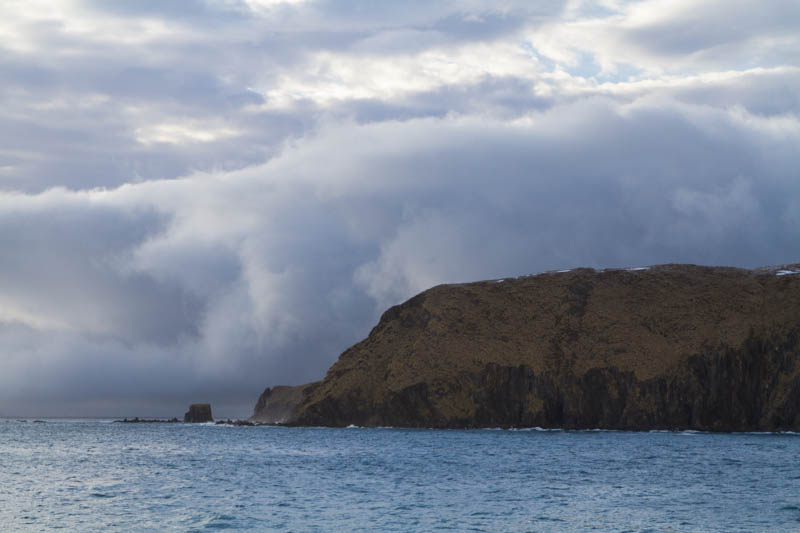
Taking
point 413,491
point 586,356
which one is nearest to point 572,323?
point 586,356

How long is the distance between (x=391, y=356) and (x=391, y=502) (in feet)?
408

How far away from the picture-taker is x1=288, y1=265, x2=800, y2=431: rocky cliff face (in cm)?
13412

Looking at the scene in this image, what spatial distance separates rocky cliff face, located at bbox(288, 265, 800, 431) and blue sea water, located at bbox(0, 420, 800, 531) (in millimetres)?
54089

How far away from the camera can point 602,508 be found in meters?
40.4

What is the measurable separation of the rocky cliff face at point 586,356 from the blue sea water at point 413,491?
5409 cm

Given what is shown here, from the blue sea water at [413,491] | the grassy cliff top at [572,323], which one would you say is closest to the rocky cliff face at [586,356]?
the grassy cliff top at [572,323]

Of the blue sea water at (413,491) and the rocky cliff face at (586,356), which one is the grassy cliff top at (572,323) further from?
the blue sea water at (413,491)

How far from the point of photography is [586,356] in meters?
150

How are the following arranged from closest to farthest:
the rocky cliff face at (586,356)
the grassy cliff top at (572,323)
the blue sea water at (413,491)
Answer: the blue sea water at (413,491), the rocky cliff face at (586,356), the grassy cliff top at (572,323)

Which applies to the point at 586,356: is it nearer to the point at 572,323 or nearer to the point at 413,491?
the point at 572,323

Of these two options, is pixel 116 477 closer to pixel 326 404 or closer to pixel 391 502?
pixel 391 502

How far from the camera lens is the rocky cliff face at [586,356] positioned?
134 meters

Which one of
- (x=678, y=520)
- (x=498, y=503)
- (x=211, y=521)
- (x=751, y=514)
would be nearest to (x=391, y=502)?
(x=498, y=503)

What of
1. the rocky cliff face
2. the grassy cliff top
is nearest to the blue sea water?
the rocky cliff face
